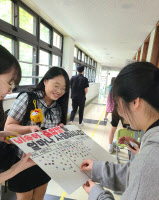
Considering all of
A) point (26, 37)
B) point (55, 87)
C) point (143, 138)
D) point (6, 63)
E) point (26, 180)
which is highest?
point (26, 37)

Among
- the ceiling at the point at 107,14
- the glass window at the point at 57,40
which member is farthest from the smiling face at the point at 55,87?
the glass window at the point at 57,40

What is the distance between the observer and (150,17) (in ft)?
8.60

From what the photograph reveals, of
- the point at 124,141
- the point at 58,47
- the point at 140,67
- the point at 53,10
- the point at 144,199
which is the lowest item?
the point at 124,141

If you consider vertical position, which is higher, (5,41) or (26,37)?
(26,37)

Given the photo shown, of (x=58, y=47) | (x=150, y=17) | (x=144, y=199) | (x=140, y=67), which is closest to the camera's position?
(x=144, y=199)

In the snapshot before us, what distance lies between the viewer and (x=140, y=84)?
22.5 inches

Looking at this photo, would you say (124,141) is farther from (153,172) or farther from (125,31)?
(125,31)

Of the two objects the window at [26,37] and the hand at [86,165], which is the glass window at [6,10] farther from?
the hand at [86,165]

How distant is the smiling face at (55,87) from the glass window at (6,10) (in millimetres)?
1874

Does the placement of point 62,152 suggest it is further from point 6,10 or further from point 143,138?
point 6,10

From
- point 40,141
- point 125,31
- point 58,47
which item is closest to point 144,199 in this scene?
point 40,141

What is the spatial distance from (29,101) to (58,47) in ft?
13.0

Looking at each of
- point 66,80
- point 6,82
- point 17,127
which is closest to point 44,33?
point 66,80

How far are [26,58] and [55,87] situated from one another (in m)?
2.34
